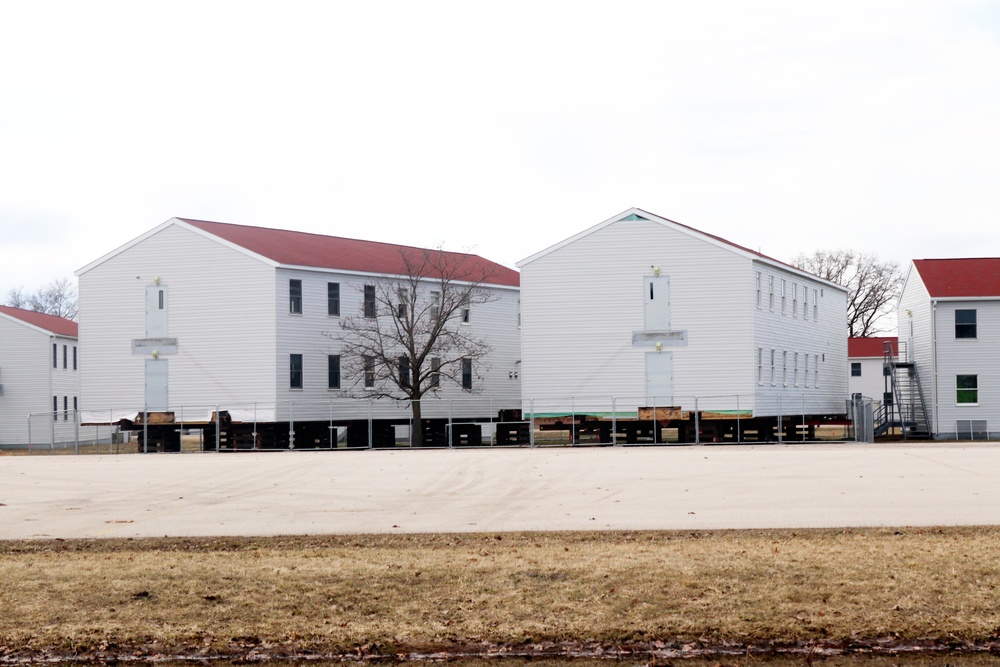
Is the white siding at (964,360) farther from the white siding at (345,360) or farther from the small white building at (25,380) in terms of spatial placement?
the small white building at (25,380)

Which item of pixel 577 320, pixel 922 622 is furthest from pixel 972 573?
pixel 577 320

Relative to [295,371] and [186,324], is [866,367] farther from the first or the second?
[186,324]

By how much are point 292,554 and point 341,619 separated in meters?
3.27

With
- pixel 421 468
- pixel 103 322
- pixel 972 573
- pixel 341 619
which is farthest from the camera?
pixel 103 322

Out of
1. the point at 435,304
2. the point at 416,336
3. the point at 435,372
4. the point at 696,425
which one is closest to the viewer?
the point at 696,425

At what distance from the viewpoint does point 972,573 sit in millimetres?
13039

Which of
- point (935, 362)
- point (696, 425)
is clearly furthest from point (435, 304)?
point (935, 362)

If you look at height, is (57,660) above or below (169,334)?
below

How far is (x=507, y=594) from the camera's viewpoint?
12.6 m

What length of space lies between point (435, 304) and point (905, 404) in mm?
22578

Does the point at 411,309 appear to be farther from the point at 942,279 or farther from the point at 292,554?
the point at 292,554

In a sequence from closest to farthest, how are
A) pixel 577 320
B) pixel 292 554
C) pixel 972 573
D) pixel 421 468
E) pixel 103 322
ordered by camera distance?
pixel 972 573
pixel 292 554
pixel 421 468
pixel 577 320
pixel 103 322

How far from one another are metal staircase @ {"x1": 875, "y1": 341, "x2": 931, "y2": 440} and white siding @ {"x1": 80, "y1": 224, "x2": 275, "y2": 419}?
27.8 meters

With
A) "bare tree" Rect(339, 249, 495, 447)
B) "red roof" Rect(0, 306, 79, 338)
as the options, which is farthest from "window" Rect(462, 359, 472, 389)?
"red roof" Rect(0, 306, 79, 338)
